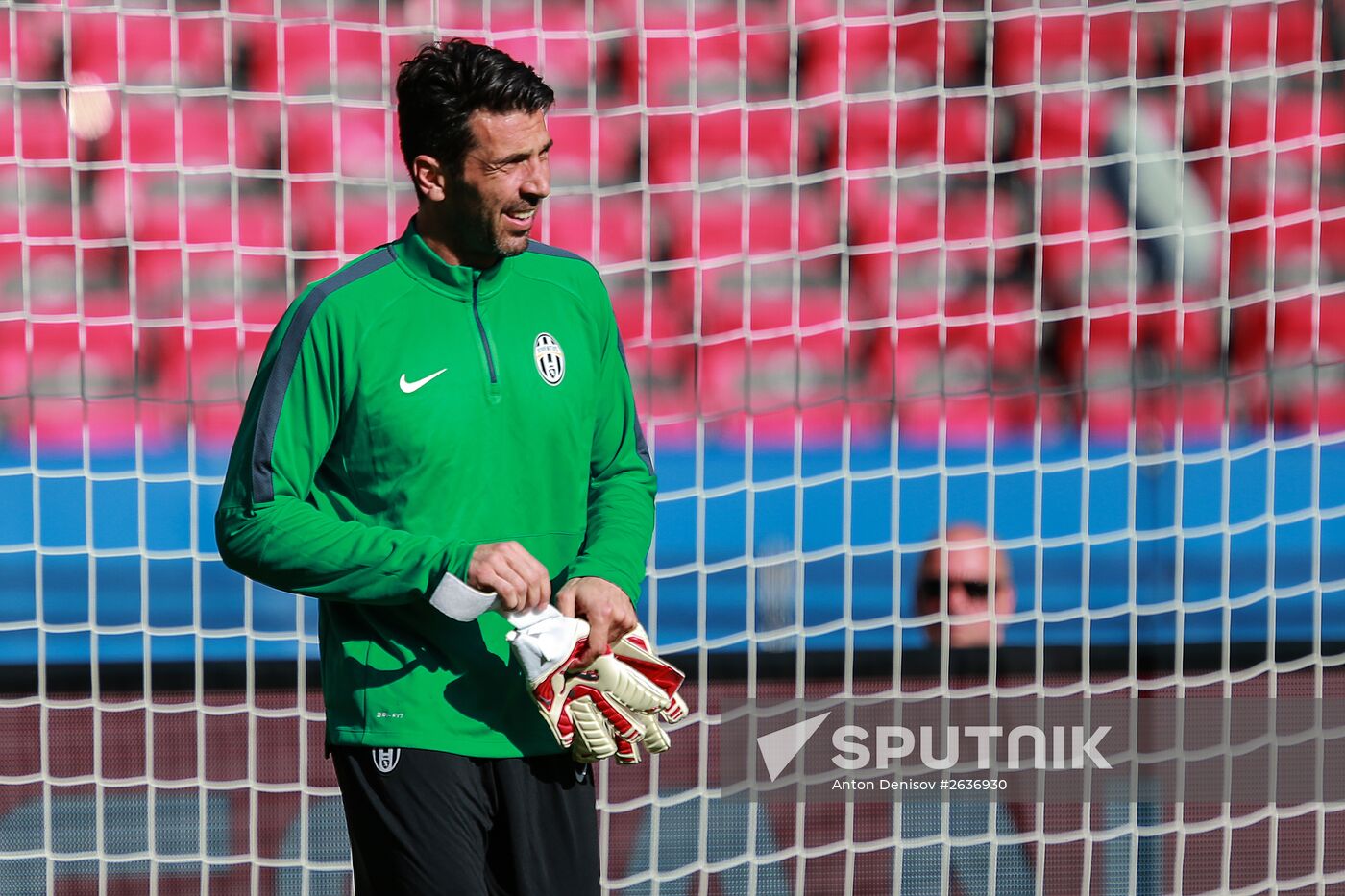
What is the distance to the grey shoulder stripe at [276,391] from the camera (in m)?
1.62

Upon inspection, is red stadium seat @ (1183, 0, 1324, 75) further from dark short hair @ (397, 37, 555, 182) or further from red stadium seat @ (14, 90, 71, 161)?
red stadium seat @ (14, 90, 71, 161)

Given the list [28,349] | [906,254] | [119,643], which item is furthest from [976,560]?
[28,349]

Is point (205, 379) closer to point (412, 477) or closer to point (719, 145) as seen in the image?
point (719, 145)

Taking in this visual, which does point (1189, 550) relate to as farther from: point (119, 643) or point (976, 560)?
point (119, 643)

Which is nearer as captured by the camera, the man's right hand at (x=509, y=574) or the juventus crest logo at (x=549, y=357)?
the man's right hand at (x=509, y=574)

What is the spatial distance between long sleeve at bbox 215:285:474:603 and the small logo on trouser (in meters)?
0.19

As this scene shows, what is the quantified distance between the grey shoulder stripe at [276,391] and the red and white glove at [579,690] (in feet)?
→ 0.99

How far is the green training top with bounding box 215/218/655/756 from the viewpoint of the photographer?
1.61 metres

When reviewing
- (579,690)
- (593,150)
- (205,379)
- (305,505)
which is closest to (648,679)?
(579,690)

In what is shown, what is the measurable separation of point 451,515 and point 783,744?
1.65 metres

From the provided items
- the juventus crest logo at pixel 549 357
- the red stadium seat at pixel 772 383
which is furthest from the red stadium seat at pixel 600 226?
the juventus crest logo at pixel 549 357

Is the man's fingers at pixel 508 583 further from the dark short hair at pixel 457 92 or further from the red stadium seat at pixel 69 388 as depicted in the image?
the red stadium seat at pixel 69 388

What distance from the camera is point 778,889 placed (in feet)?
10.2

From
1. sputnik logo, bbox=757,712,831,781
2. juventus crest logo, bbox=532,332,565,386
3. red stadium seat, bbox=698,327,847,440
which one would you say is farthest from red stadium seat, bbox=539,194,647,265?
juventus crest logo, bbox=532,332,565,386
